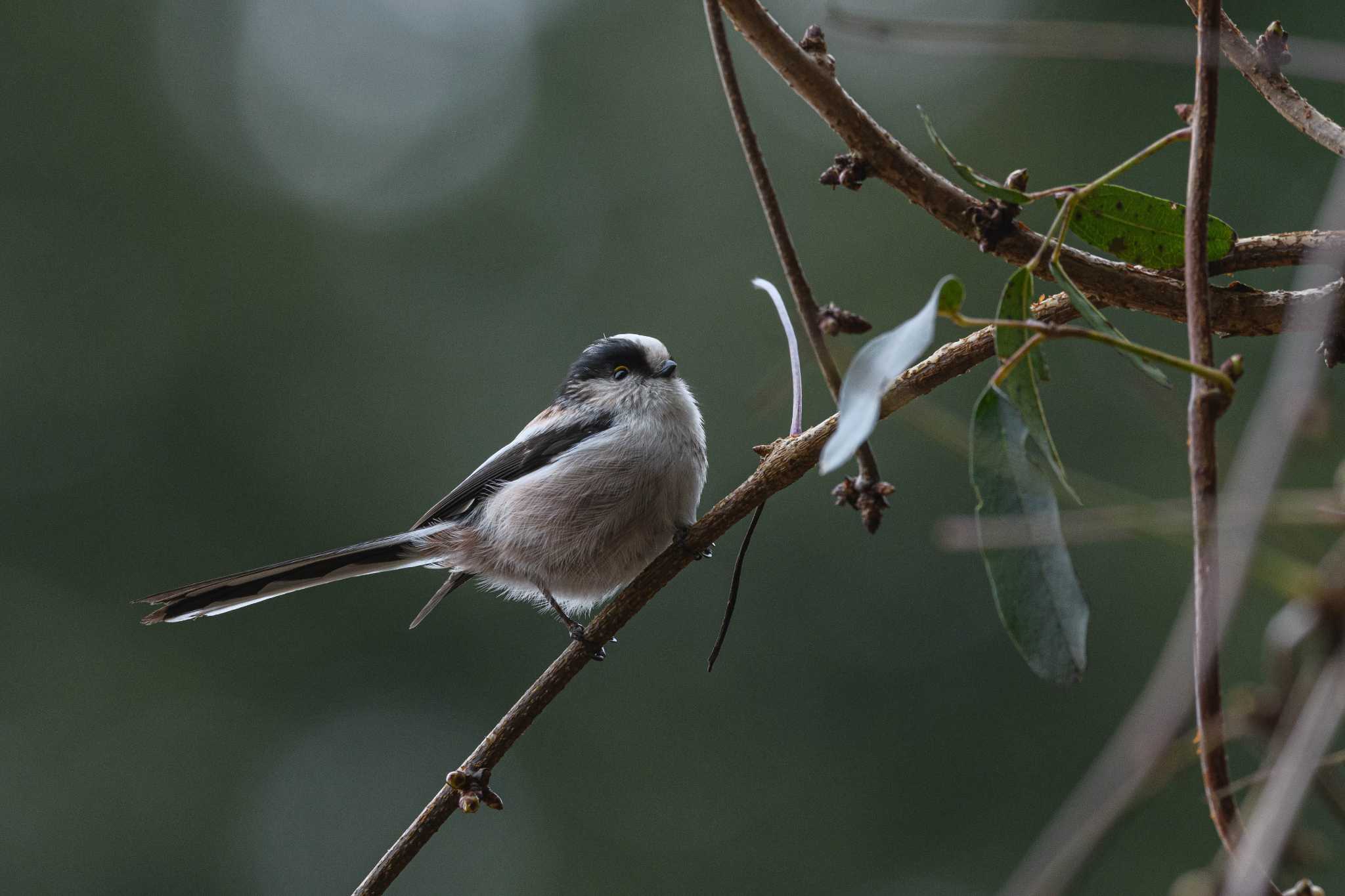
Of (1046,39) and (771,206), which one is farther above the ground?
(1046,39)

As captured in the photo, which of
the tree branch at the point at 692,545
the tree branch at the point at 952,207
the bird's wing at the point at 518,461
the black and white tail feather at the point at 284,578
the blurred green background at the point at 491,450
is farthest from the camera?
the blurred green background at the point at 491,450

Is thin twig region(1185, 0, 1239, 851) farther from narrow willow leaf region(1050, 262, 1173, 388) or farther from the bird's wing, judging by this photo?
the bird's wing

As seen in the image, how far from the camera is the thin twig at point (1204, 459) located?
0.76m

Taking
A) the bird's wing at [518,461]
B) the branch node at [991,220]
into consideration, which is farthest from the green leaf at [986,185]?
the bird's wing at [518,461]

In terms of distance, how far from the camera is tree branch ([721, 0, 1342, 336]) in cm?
131

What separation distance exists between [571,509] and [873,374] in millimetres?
2092

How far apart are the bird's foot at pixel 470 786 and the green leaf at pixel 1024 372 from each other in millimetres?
978

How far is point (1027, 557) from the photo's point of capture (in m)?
1.15

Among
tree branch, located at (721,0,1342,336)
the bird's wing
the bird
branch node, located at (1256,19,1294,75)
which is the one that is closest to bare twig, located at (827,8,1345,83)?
branch node, located at (1256,19,1294,75)

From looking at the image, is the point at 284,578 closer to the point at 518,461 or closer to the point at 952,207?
the point at 518,461

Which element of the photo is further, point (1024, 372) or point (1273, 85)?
point (1273, 85)

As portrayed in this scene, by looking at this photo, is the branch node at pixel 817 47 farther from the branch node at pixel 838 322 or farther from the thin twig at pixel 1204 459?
the thin twig at pixel 1204 459

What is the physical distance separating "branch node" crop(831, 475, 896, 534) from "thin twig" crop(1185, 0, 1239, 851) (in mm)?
450

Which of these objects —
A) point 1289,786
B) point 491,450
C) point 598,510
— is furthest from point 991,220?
point 491,450
